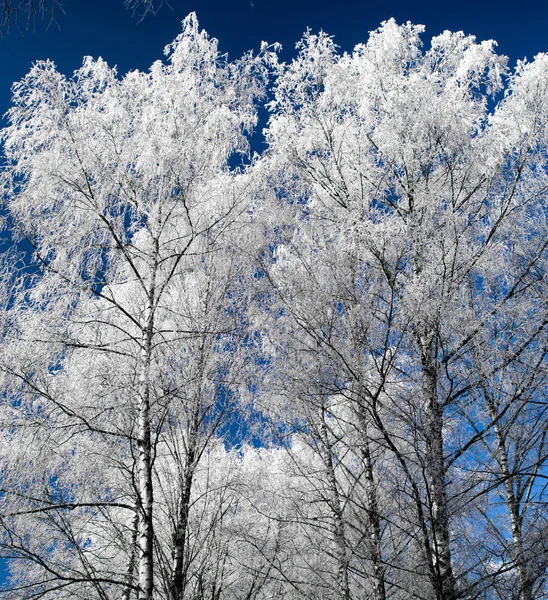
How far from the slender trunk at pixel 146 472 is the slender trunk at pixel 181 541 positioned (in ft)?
1.44

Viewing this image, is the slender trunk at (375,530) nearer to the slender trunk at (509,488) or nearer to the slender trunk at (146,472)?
the slender trunk at (509,488)

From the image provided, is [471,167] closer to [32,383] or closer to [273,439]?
[273,439]

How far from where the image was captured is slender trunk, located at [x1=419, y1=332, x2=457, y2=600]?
143 inches

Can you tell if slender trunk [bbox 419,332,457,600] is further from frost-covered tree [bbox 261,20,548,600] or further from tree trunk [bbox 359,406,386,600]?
tree trunk [bbox 359,406,386,600]

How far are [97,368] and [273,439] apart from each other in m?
2.33

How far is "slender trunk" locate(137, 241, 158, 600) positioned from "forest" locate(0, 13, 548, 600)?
0.07 feet

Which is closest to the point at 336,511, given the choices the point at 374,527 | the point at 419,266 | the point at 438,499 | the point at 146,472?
the point at 374,527

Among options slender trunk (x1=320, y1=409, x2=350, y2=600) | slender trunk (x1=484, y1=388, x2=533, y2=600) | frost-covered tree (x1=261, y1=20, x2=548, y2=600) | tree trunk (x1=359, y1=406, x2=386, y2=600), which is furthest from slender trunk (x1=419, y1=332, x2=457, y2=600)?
slender trunk (x1=320, y1=409, x2=350, y2=600)

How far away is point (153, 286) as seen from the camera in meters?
5.32

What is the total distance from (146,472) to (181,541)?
91 cm

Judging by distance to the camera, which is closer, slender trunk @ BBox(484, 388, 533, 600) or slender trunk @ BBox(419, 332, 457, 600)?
slender trunk @ BBox(419, 332, 457, 600)

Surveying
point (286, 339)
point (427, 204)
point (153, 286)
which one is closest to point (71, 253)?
point (153, 286)

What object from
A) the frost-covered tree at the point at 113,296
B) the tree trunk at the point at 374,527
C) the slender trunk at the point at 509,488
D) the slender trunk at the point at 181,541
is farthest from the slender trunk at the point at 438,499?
the slender trunk at the point at 181,541

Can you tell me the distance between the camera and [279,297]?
5473 mm
